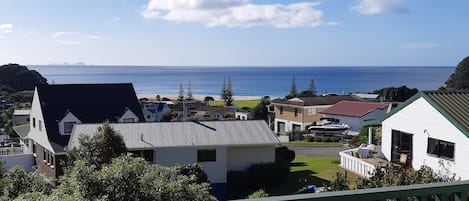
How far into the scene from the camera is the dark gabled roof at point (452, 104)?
16.9m

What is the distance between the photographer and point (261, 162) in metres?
26.5

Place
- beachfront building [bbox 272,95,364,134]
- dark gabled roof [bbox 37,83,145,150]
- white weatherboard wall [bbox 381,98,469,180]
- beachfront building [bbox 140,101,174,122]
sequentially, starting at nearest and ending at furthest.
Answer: white weatherboard wall [bbox 381,98,469,180]
dark gabled roof [bbox 37,83,145,150]
beachfront building [bbox 272,95,364,134]
beachfront building [bbox 140,101,174,122]

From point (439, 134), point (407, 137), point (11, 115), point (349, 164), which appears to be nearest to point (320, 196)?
point (439, 134)

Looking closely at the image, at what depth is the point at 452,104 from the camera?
719 inches

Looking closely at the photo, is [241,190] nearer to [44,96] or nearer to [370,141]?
[370,141]

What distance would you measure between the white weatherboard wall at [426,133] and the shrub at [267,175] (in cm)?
586

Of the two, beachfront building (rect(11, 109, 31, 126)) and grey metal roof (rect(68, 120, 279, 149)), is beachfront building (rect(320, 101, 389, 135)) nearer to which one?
grey metal roof (rect(68, 120, 279, 149))

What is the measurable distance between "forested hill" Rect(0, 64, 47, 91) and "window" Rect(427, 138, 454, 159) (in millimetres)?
104908

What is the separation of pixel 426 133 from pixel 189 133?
12620 mm

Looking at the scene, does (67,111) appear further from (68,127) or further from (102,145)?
(102,145)

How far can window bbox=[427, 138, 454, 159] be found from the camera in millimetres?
17497

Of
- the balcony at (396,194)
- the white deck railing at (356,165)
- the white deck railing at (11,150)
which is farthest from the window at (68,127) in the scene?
the balcony at (396,194)

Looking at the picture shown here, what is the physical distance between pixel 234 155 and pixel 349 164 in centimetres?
638

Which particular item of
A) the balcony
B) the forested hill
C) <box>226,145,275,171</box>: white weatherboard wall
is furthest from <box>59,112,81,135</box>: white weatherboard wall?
the forested hill
